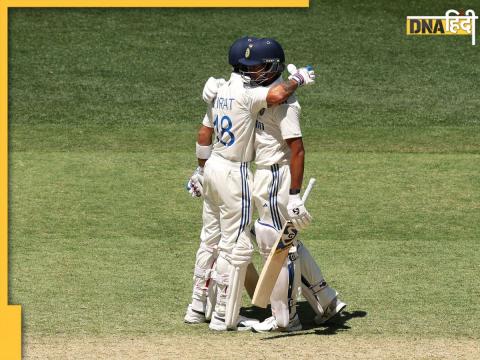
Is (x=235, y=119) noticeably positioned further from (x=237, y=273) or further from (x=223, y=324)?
(x=223, y=324)

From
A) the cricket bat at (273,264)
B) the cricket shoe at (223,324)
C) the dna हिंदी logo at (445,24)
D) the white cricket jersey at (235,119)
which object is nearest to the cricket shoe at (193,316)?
the cricket shoe at (223,324)

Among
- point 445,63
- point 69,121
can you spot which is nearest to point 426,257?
point 69,121

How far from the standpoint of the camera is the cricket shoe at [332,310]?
9.71 metres

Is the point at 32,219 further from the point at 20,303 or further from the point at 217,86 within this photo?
the point at 217,86

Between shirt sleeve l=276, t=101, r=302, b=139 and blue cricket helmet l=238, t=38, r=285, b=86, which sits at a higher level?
blue cricket helmet l=238, t=38, r=285, b=86

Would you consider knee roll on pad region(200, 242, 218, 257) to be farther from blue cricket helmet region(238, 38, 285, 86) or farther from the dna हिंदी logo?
the dna हिंदी logo

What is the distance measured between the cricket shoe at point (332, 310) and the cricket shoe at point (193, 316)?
1029 millimetres

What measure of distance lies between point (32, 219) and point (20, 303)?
299 centimetres

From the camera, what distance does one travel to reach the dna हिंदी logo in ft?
72.2

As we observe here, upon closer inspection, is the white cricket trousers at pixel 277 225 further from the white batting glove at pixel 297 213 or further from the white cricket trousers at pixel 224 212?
the white batting glove at pixel 297 213

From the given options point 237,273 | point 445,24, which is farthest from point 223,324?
point 445,24

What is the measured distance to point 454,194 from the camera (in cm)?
1423

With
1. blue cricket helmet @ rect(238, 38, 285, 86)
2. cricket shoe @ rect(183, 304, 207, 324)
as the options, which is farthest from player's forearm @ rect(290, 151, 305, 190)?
cricket shoe @ rect(183, 304, 207, 324)

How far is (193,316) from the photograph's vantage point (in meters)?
9.77
